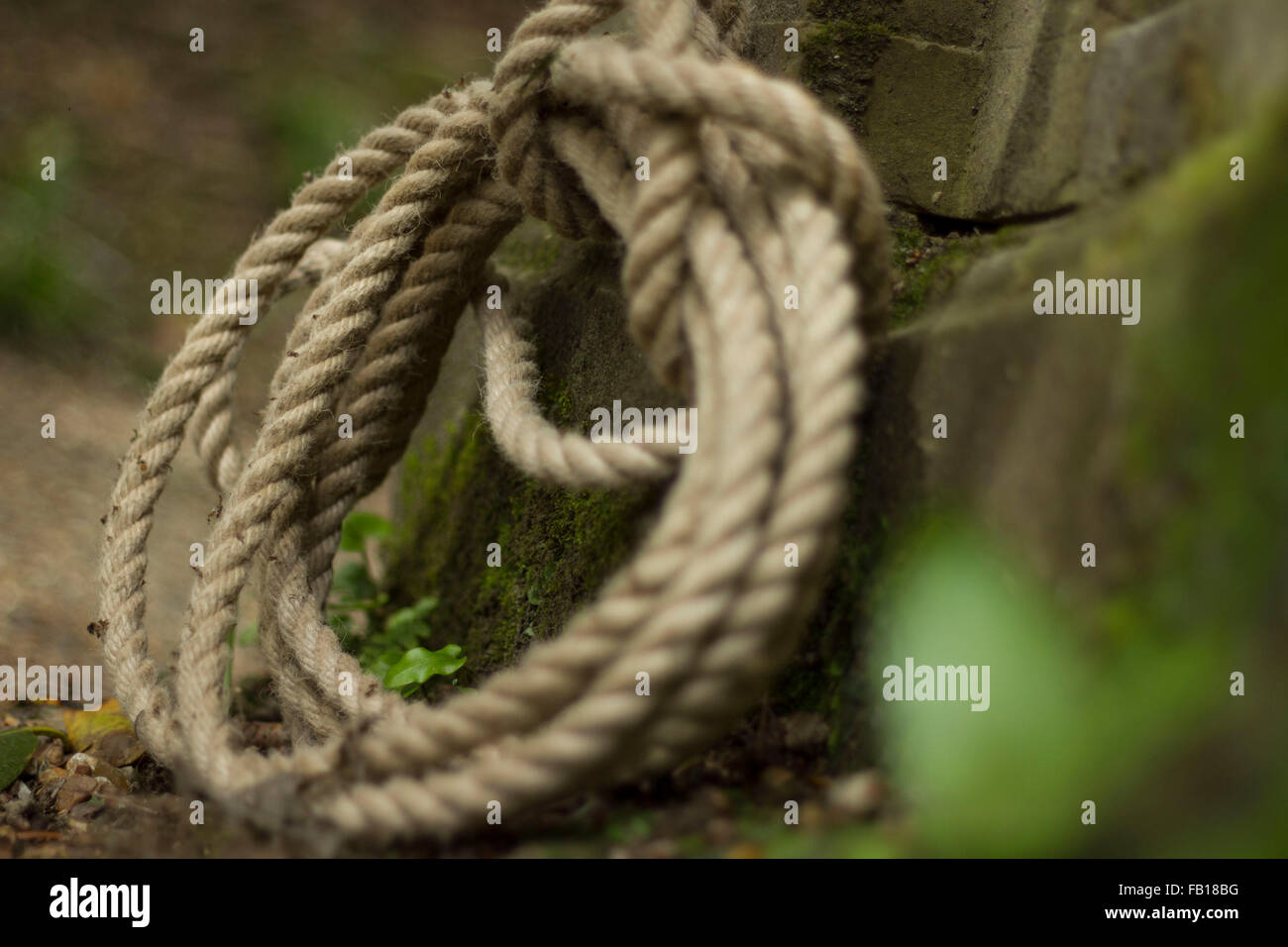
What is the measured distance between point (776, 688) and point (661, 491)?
0.77 feet

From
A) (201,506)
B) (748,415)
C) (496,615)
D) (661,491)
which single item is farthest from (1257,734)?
(201,506)

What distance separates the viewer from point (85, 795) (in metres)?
1.25

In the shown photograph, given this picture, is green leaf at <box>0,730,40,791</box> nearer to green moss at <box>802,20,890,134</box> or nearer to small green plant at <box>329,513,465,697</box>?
small green plant at <box>329,513,465,697</box>

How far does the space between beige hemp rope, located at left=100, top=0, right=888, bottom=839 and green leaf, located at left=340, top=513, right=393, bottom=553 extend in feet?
0.97

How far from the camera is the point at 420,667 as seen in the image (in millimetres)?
1296

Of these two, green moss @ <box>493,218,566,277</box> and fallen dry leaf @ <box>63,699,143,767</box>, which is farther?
green moss @ <box>493,218,566,277</box>

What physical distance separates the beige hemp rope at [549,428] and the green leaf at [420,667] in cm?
8

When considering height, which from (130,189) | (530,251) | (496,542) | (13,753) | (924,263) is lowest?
(13,753)

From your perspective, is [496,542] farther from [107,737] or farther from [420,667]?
[107,737]

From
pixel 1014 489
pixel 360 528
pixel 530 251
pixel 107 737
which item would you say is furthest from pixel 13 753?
pixel 1014 489

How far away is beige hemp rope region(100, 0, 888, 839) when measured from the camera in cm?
77

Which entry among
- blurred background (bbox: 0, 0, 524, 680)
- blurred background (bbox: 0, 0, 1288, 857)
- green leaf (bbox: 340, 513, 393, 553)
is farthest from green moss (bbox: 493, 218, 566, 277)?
blurred background (bbox: 0, 0, 524, 680)

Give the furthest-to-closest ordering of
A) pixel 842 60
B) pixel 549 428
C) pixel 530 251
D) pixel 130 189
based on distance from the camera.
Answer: pixel 130 189 < pixel 530 251 < pixel 842 60 < pixel 549 428

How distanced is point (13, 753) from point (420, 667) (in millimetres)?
523
